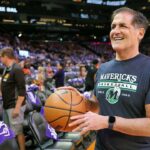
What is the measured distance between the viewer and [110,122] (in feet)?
7.18

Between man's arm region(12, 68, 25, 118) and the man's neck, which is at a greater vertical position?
the man's neck

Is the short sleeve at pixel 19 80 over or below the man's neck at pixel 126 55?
below

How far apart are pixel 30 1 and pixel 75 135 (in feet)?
104

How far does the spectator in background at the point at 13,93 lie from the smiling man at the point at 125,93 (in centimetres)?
332

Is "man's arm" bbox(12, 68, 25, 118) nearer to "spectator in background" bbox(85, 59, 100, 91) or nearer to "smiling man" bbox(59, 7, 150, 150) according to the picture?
"smiling man" bbox(59, 7, 150, 150)

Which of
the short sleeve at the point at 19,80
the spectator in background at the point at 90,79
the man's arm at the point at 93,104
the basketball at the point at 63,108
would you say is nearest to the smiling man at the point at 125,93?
the man's arm at the point at 93,104

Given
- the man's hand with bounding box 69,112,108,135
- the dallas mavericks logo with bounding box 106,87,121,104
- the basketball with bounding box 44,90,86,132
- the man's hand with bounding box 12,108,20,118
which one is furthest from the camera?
the man's hand with bounding box 12,108,20,118

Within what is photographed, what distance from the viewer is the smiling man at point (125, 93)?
2.19 m

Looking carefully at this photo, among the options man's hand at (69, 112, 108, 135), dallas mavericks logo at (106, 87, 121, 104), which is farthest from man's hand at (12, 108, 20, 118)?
man's hand at (69, 112, 108, 135)

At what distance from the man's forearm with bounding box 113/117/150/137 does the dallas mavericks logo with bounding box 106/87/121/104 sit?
0.55ft

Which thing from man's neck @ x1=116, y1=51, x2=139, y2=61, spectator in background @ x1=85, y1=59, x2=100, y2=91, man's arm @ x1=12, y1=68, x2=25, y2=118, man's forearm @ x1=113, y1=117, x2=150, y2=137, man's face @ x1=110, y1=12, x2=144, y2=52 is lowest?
spectator in background @ x1=85, y1=59, x2=100, y2=91

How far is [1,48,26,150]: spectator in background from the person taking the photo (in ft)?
18.6

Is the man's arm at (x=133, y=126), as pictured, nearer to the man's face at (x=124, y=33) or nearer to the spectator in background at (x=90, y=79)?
the man's face at (x=124, y=33)

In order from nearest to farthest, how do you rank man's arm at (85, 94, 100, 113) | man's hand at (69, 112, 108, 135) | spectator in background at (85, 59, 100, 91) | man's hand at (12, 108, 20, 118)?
man's hand at (69, 112, 108, 135), man's arm at (85, 94, 100, 113), man's hand at (12, 108, 20, 118), spectator in background at (85, 59, 100, 91)
